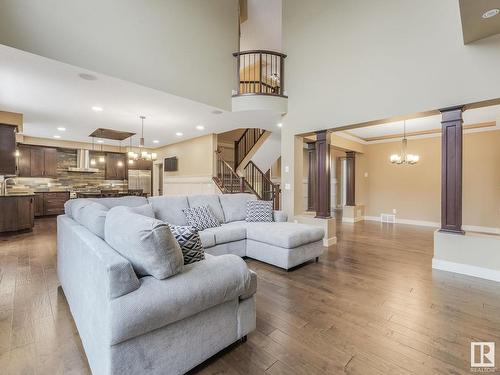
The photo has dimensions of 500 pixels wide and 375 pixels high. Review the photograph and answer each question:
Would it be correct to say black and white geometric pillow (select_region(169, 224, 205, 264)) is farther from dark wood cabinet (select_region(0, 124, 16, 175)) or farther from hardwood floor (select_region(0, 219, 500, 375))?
dark wood cabinet (select_region(0, 124, 16, 175))

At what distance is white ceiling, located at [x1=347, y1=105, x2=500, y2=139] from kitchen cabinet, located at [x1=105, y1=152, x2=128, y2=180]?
8.93 metres

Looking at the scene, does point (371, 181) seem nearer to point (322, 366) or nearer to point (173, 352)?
point (322, 366)

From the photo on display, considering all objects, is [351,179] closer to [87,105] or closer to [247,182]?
[247,182]

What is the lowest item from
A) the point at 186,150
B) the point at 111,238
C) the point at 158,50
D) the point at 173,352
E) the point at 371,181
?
the point at 173,352

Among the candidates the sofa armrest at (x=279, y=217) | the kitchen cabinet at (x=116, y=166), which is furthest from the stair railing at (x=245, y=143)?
the kitchen cabinet at (x=116, y=166)

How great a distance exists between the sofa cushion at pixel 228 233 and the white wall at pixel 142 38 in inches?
106

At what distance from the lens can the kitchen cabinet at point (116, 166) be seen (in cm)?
982

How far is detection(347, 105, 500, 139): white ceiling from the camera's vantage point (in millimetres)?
4883

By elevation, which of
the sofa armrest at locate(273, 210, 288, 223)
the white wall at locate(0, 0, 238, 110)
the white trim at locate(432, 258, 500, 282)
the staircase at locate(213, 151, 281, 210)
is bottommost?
the white trim at locate(432, 258, 500, 282)

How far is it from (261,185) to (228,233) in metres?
4.64

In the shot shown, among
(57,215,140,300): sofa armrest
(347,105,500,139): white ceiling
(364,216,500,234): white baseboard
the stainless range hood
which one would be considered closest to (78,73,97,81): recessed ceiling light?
(57,215,140,300): sofa armrest

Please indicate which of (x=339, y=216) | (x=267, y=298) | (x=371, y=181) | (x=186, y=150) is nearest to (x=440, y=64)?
(x=267, y=298)

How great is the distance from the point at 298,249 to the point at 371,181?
19.5 feet

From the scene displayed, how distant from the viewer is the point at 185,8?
14.8ft
